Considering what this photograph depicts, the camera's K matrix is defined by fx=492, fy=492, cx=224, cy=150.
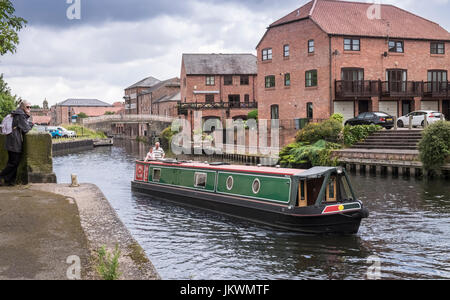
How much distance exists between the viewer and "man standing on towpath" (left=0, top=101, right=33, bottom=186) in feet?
37.1

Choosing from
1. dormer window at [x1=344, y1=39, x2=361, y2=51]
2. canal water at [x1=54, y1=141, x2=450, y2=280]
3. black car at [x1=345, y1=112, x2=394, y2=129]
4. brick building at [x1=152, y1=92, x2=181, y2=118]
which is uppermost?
dormer window at [x1=344, y1=39, x2=361, y2=51]

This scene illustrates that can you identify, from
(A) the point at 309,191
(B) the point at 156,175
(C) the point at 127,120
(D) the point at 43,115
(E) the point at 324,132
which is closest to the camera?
(A) the point at 309,191

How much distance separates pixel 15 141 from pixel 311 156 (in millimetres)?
20228

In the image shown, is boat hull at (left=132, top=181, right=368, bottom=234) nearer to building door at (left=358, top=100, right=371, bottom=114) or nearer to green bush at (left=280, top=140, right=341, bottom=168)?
green bush at (left=280, top=140, right=341, bottom=168)

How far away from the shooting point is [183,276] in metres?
9.12

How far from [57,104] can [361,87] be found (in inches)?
3913

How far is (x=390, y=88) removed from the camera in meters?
36.8

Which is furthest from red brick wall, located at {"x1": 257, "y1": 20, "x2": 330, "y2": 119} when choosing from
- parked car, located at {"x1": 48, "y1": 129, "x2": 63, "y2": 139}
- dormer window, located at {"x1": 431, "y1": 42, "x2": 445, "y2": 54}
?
parked car, located at {"x1": 48, "y1": 129, "x2": 63, "y2": 139}

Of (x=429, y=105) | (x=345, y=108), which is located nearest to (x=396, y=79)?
(x=429, y=105)

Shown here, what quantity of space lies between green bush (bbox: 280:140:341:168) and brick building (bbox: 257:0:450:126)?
681cm

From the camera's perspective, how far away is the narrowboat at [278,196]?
1216 cm

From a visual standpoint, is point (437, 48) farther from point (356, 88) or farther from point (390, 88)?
point (356, 88)
